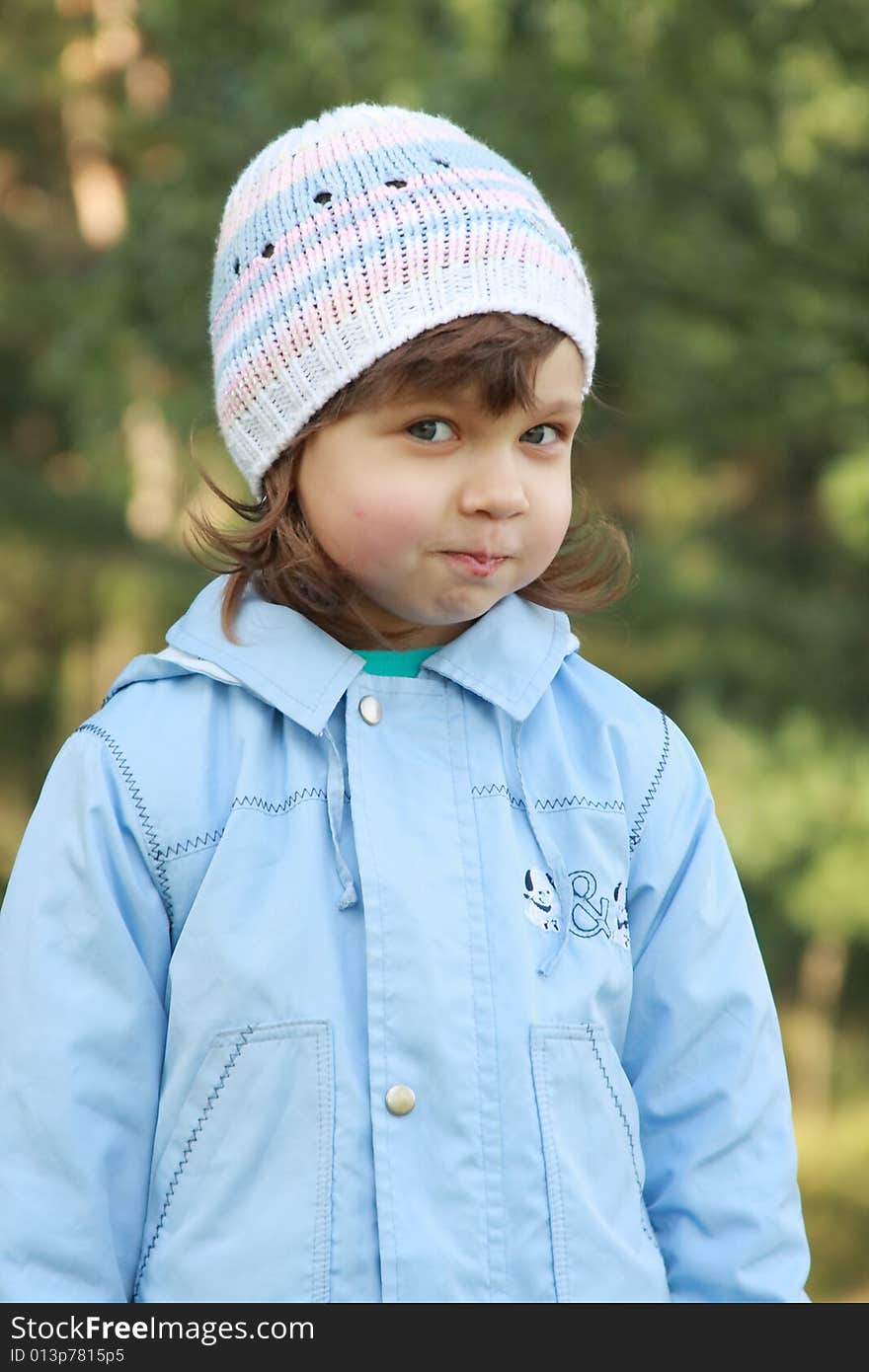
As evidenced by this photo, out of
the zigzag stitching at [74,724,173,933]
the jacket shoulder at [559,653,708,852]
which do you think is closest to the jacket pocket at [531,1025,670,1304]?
the jacket shoulder at [559,653,708,852]

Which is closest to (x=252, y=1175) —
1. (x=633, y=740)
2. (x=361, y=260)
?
(x=633, y=740)

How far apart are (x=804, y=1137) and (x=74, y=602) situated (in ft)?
11.8

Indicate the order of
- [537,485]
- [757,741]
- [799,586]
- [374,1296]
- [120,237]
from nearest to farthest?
[374,1296], [537,485], [757,741], [799,586], [120,237]

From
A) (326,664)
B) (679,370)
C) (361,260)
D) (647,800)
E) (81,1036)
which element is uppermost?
(679,370)

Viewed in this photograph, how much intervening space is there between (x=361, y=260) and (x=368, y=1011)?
0.66m

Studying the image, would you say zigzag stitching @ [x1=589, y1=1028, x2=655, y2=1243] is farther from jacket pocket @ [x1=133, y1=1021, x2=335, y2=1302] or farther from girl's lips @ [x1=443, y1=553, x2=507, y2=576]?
girl's lips @ [x1=443, y1=553, x2=507, y2=576]

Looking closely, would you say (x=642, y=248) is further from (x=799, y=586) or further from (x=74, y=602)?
(x=74, y=602)

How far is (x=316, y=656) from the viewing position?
1.45 meters

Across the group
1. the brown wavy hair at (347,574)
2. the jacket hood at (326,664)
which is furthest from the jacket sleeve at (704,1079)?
the brown wavy hair at (347,574)

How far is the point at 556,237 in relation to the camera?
152cm

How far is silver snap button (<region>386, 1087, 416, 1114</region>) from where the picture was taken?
1.31m

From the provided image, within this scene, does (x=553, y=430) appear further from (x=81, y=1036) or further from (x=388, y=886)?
(x=81, y=1036)

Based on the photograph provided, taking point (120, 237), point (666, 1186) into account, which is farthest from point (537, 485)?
point (120, 237)

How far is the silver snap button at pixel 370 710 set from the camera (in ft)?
4.76
